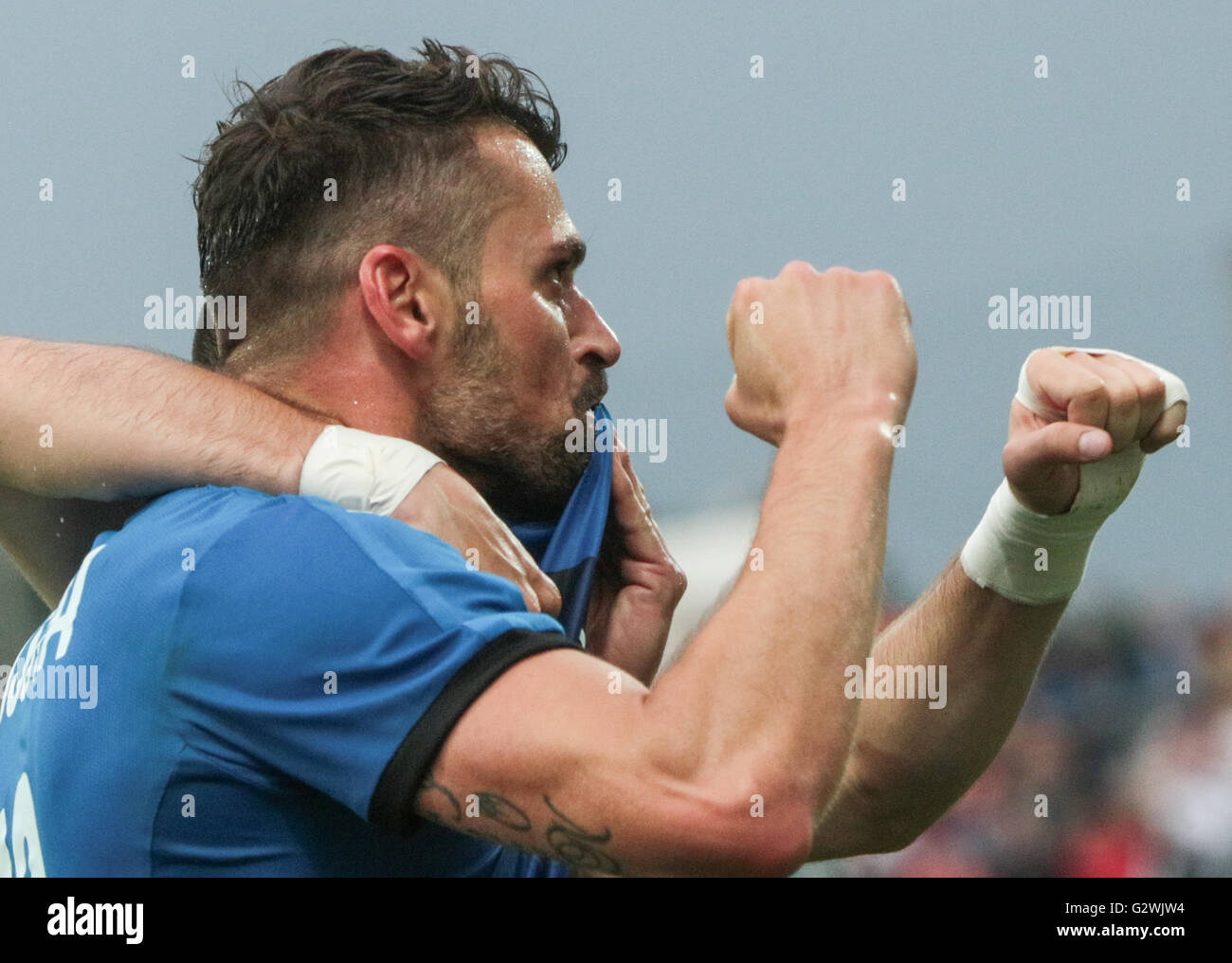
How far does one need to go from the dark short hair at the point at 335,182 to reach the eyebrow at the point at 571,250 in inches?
5.4

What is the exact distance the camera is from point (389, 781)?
1.66 m

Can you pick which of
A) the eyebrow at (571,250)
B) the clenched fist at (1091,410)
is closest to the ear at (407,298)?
the eyebrow at (571,250)

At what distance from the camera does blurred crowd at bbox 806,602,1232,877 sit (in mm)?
6934

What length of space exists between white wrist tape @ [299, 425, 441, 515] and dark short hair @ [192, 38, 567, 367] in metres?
Result: 0.37

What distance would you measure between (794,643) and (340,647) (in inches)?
22.4

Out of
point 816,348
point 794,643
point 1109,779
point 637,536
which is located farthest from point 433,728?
point 1109,779

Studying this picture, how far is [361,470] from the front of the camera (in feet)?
6.79

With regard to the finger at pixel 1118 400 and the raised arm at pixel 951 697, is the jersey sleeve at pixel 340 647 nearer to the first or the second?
the finger at pixel 1118 400

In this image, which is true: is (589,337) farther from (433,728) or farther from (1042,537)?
(433,728)

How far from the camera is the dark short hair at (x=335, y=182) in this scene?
8.05 feet

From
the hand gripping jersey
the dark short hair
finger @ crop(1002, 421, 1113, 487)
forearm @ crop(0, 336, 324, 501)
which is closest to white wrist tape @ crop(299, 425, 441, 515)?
forearm @ crop(0, 336, 324, 501)

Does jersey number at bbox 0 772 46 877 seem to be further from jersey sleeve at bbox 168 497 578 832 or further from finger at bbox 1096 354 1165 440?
finger at bbox 1096 354 1165 440

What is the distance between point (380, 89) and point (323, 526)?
1.15 metres
